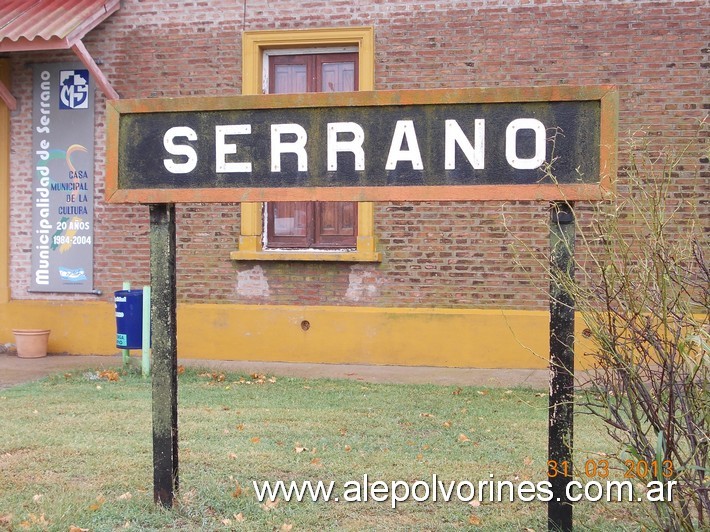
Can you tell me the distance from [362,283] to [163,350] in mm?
5891

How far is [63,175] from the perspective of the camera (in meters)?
10.7

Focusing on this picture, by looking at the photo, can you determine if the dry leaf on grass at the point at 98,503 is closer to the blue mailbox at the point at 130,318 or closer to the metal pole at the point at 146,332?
the metal pole at the point at 146,332

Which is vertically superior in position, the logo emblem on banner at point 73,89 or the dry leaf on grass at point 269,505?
the logo emblem on banner at point 73,89

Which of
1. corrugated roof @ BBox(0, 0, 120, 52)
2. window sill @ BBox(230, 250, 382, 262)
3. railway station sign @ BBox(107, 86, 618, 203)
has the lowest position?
window sill @ BBox(230, 250, 382, 262)

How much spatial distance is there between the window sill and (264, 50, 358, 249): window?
0.27 metres

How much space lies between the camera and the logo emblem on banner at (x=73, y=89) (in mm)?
10664

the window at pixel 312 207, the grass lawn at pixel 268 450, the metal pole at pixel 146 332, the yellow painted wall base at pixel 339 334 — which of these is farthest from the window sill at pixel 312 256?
the grass lawn at pixel 268 450

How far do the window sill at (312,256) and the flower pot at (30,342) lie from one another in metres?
2.69

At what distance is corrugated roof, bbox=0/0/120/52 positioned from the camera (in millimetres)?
9531

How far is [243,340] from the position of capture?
1030 cm

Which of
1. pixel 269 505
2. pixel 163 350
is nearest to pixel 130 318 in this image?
pixel 163 350

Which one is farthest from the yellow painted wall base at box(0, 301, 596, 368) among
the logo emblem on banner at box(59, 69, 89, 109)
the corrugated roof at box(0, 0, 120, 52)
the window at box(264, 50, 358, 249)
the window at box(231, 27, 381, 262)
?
the corrugated roof at box(0, 0, 120, 52)

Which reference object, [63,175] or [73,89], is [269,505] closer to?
[63,175]

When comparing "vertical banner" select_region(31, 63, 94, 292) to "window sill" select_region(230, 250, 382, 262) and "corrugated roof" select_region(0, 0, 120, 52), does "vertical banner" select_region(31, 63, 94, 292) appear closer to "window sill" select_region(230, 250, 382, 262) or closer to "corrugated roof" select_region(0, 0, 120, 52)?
"corrugated roof" select_region(0, 0, 120, 52)
